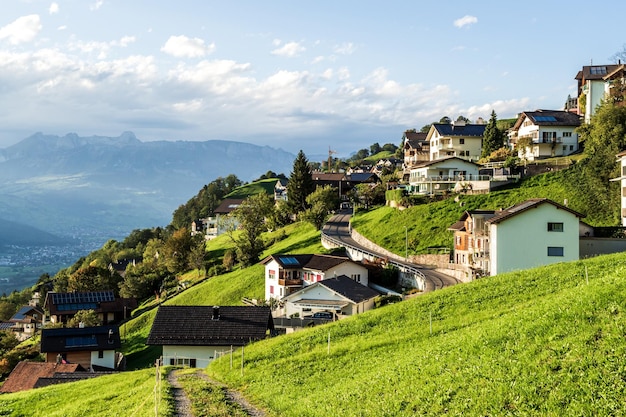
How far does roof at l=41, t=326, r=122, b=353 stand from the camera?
209ft

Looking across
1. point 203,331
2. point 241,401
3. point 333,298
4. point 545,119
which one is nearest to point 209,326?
point 203,331

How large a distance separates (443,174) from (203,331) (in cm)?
4916

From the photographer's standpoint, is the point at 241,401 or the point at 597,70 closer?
the point at 241,401

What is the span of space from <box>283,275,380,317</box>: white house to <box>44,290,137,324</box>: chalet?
44.8 meters

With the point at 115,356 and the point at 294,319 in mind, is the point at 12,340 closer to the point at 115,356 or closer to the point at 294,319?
the point at 115,356

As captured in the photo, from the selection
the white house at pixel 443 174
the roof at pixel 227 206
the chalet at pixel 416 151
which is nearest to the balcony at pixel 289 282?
the white house at pixel 443 174


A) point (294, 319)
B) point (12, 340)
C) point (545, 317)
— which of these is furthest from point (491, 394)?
point (12, 340)

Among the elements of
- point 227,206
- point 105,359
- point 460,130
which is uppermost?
point 460,130

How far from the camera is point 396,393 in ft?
53.6

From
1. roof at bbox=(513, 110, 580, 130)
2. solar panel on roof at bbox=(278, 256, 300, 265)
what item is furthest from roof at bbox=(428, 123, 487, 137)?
solar panel on roof at bbox=(278, 256, 300, 265)

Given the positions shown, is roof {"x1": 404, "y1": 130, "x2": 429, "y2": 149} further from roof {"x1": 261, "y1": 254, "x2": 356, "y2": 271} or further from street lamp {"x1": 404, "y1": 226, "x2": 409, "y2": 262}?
roof {"x1": 261, "y1": 254, "x2": 356, "y2": 271}

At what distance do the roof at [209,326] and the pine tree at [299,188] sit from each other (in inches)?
2459

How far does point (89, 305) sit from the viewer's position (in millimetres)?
92438

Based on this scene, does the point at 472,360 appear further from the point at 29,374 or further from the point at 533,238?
the point at 29,374
